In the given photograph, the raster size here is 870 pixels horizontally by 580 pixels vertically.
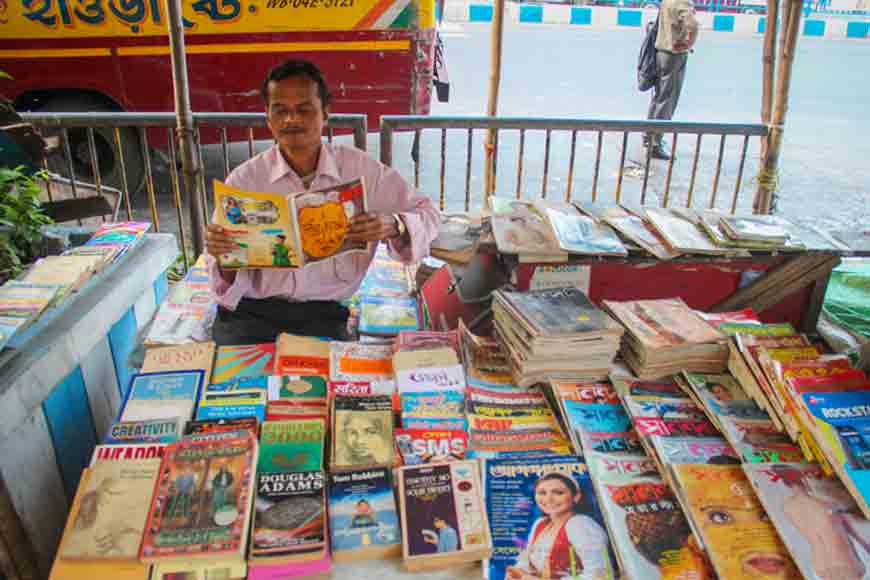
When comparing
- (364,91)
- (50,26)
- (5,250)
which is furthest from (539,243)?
(50,26)

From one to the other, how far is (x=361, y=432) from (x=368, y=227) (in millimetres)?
714

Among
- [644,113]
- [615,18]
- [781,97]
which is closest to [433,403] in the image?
[781,97]

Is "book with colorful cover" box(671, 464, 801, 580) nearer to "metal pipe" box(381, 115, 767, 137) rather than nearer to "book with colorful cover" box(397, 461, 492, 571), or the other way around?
"book with colorful cover" box(397, 461, 492, 571)

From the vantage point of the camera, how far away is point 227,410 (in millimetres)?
1618

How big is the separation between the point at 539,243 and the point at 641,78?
555 centimetres

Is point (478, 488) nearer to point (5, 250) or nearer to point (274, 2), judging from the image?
point (5, 250)

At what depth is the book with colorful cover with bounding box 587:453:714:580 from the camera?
126 cm

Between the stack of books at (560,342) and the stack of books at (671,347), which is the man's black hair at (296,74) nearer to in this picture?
the stack of books at (560,342)

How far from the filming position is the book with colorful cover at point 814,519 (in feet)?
4.02

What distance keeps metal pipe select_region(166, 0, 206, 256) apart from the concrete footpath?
1882 cm

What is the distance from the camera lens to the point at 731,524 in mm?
1325

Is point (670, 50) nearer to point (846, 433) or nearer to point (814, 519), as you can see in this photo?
point (846, 433)

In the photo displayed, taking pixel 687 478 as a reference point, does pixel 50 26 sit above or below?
above

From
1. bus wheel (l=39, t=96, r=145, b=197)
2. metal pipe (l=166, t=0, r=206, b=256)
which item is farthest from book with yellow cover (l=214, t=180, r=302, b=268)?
bus wheel (l=39, t=96, r=145, b=197)
